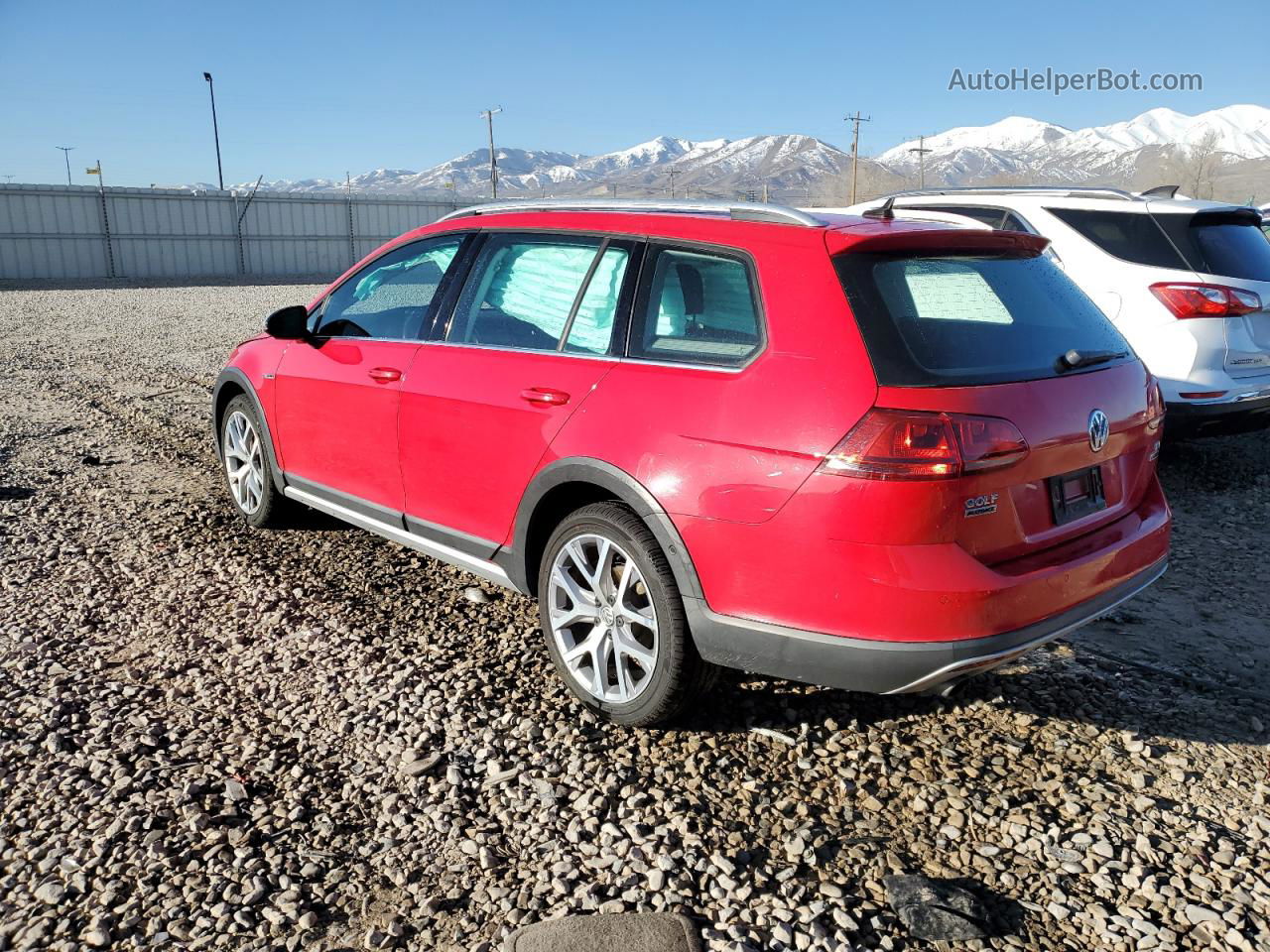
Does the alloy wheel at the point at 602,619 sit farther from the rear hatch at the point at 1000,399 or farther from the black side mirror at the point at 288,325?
the black side mirror at the point at 288,325

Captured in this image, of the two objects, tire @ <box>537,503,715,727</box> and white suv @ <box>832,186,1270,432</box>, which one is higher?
white suv @ <box>832,186,1270,432</box>

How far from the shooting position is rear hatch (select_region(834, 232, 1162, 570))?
8.67 ft

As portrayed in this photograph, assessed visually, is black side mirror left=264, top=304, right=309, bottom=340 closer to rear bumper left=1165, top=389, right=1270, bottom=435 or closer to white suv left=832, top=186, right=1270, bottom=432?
white suv left=832, top=186, right=1270, bottom=432

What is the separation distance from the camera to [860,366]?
2719 millimetres

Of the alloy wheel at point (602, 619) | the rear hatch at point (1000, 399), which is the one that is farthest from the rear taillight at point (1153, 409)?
the alloy wheel at point (602, 619)

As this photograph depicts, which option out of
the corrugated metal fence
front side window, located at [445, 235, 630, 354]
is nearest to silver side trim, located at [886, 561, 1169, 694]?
front side window, located at [445, 235, 630, 354]

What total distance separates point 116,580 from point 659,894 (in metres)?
3.41

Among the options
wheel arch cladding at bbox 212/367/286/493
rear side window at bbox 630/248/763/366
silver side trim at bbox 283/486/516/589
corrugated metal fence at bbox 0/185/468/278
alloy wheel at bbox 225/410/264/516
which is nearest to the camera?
rear side window at bbox 630/248/763/366

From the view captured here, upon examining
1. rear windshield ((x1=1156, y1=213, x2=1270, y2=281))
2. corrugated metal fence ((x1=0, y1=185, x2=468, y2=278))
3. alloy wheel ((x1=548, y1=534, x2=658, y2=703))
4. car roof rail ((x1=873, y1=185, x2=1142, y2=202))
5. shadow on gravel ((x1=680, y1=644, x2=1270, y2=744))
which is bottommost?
shadow on gravel ((x1=680, y1=644, x2=1270, y2=744))

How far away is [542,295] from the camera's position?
373 centimetres

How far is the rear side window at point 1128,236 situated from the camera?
19.3 ft

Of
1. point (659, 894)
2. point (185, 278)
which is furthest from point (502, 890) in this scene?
point (185, 278)

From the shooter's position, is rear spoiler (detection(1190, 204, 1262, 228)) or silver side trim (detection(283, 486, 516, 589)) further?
rear spoiler (detection(1190, 204, 1262, 228))

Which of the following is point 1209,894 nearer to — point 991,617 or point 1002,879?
point 1002,879
